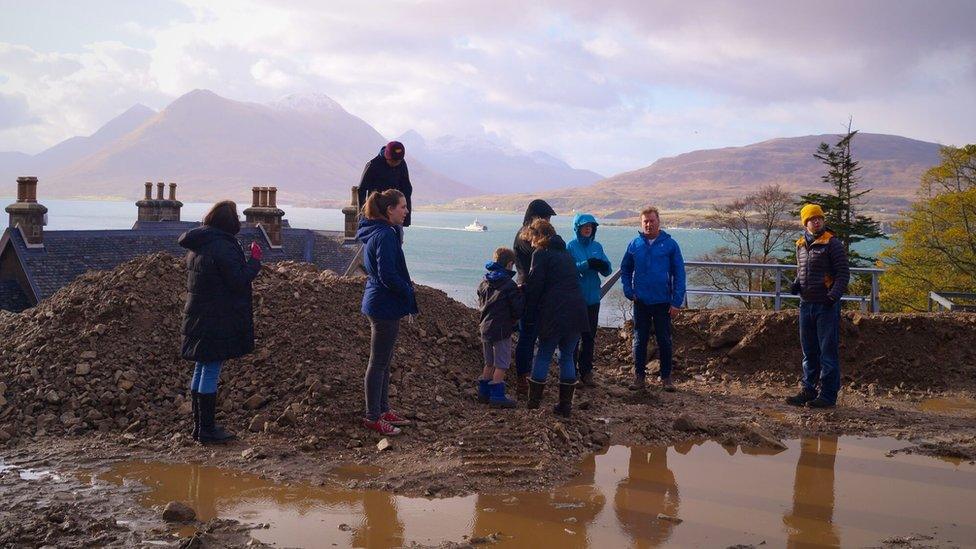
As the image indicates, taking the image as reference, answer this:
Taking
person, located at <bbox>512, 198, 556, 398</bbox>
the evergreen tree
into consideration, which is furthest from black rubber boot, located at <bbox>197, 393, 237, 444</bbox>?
the evergreen tree

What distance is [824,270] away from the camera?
822 cm

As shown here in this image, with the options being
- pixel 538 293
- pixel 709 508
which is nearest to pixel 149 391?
pixel 538 293

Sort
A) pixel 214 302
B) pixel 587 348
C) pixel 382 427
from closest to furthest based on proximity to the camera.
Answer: pixel 214 302, pixel 382 427, pixel 587 348

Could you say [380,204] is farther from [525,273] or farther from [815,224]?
[815,224]

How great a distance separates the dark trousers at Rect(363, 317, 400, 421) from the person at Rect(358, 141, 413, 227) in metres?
1.59

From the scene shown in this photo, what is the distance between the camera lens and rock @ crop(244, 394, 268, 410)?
7.34 m

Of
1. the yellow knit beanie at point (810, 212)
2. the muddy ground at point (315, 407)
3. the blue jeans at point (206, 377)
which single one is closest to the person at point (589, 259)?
the muddy ground at point (315, 407)

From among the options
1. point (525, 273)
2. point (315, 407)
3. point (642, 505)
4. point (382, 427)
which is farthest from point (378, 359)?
point (642, 505)

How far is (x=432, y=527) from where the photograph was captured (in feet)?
16.7

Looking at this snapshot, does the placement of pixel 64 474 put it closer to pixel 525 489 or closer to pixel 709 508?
pixel 525 489

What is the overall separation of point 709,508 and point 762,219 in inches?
1922

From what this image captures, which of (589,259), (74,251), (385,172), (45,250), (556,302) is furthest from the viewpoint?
(74,251)

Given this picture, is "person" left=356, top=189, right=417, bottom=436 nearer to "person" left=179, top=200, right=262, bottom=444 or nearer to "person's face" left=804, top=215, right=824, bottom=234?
"person" left=179, top=200, right=262, bottom=444

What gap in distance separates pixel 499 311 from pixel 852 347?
17.9ft
